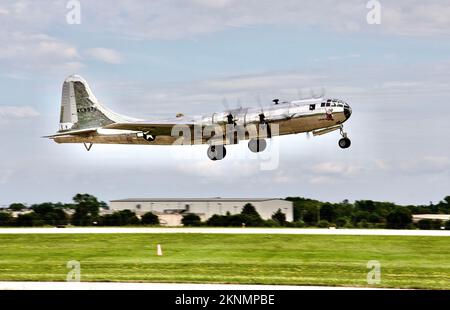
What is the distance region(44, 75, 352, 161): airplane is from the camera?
45.1m

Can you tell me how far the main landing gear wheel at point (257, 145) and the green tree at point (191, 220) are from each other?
107 ft

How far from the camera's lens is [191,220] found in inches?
3017

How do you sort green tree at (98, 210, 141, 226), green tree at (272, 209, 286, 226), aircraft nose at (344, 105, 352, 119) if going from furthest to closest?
green tree at (98, 210, 141, 226), green tree at (272, 209, 286, 226), aircraft nose at (344, 105, 352, 119)

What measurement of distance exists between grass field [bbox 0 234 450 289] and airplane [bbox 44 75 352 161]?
24.3 feet

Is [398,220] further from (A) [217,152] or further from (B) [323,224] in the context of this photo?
(A) [217,152]

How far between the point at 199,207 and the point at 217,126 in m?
36.3

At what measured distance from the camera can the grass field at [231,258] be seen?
39125 mm

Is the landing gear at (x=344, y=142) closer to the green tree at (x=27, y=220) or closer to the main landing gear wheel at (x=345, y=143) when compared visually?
the main landing gear wheel at (x=345, y=143)

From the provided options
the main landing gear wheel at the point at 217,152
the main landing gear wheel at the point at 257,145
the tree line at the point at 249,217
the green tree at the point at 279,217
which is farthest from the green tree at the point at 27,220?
the main landing gear wheel at the point at 257,145

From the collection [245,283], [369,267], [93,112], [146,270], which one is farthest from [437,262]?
[93,112]

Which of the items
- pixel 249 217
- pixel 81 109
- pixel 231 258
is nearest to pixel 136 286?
pixel 231 258

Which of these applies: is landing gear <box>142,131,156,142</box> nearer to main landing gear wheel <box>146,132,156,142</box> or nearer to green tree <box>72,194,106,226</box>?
main landing gear wheel <box>146,132,156,142</box>

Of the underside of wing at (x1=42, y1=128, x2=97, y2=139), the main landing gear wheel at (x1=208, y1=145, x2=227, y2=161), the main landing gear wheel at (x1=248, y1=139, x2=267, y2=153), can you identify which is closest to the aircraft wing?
the underside of wing at (x1=42, y1=128, x2=97, y2=139)
